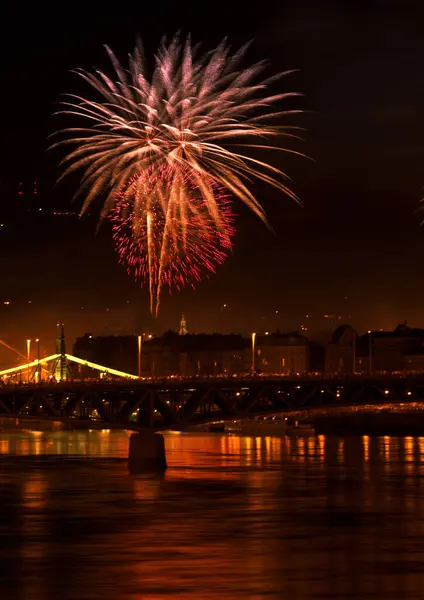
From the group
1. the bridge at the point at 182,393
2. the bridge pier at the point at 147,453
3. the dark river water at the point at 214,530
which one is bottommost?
the dark river water at the point at 214,530

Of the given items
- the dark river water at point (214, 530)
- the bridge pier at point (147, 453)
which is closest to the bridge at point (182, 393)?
the bridge pier at point (147, 453)

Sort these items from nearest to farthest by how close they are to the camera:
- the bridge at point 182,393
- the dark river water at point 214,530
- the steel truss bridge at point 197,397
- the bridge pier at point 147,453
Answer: the dark river water at point 214,530 < the steel truss bridge at point 197,397 < the bridge at point 182,393 < the bridge pier at point 147,453

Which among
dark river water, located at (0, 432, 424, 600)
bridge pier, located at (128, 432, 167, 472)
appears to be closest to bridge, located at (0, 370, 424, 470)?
bridge pier, located at (128, 432, 167, 472)

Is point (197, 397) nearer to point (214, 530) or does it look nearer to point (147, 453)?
point (147, 453)

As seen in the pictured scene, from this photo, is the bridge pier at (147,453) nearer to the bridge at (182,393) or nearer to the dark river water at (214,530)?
the bridge at (182,393)

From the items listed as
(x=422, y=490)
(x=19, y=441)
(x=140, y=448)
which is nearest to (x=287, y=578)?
(x=422, y=490)

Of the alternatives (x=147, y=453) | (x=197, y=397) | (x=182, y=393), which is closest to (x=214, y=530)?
(x=147, y=453)

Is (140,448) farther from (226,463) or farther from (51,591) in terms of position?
(51,591)
